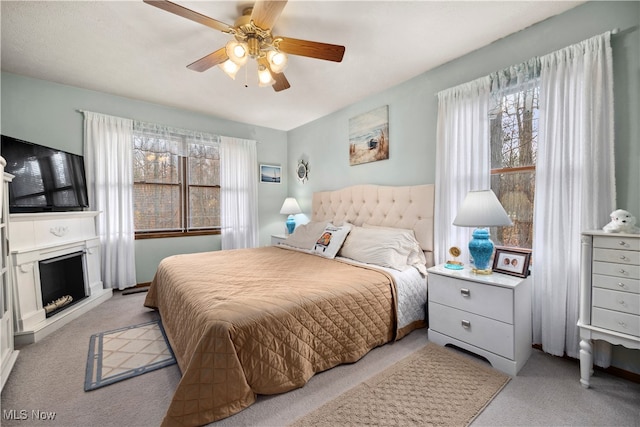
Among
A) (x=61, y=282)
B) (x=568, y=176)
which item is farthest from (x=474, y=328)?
(x=61, y=282)

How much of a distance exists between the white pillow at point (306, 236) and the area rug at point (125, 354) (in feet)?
5.32

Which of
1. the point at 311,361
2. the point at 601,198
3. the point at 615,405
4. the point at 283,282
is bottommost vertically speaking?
the point at 615,405

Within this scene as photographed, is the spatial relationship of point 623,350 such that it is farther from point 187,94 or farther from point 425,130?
point 187,94

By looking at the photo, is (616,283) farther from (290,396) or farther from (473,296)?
(290,396)

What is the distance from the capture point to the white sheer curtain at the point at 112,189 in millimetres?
3312

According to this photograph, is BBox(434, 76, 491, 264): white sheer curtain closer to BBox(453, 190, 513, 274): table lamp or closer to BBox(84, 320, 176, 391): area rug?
BBox(453, 190, 513, 274): table lamp

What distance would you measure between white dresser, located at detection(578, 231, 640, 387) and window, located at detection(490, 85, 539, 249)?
1.99 ft

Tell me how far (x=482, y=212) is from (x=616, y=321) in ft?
2.94

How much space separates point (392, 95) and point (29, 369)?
3.94 meters

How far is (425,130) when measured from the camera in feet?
9.33

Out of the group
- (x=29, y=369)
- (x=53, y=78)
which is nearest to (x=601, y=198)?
(x=29, y=369)

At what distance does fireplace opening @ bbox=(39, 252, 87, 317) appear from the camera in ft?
8.18

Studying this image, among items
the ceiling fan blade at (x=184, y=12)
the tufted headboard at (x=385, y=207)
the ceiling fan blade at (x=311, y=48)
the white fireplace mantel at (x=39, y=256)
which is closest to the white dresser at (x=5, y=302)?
the white fireplace mantel at (x=39, y=256)

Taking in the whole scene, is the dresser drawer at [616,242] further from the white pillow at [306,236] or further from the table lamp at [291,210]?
the table lamp at [291,210]
